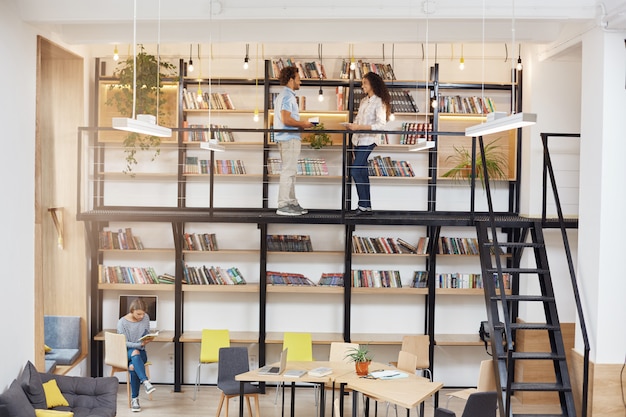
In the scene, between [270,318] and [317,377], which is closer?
[317,377]

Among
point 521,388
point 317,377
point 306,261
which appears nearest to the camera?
point 521,388

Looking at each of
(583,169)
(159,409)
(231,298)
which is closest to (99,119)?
(231,298)

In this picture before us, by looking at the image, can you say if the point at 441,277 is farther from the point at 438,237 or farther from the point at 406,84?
the point at 406,84

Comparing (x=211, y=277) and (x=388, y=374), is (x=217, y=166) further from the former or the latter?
(x=388, y=374)

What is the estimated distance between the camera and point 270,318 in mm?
9609

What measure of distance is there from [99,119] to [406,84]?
4040mm

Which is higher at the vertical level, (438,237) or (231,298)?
(438,237)

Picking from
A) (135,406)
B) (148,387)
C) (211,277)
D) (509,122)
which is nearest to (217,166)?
(211,277)

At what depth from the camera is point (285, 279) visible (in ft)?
30.6

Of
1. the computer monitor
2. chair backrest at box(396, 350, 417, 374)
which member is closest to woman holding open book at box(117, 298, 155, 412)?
the computer monitor

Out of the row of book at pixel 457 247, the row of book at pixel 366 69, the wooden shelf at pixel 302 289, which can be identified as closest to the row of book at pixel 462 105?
the row of book at pixel 366 69

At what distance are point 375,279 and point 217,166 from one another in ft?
8.25

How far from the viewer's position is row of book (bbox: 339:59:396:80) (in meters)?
9.27

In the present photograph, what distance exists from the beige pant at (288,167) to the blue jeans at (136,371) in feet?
8.22
